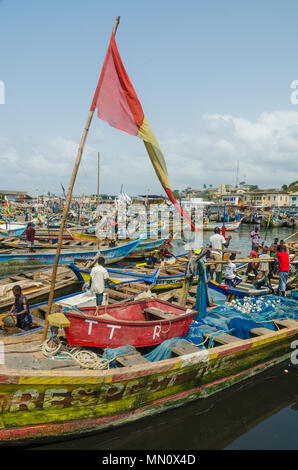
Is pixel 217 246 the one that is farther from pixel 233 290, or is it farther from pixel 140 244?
pixel 140 244

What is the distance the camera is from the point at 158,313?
7379 mm

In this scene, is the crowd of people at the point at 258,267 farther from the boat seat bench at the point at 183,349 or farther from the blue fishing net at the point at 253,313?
the boat seat bench at the point at 183,349

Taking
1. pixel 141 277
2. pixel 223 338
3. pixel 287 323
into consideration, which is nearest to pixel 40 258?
pixel 141 277

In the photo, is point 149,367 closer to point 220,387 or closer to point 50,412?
point 50,412

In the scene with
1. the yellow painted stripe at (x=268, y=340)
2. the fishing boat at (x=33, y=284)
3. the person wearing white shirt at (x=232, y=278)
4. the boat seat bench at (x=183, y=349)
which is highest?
the person wearing white shirt at (x=232, y=278)

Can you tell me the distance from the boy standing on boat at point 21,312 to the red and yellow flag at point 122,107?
16.3ft

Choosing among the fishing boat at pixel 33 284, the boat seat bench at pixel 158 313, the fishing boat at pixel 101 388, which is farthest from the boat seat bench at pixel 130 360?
the fishing boat at pixel 33 284

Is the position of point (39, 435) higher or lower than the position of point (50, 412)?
lower

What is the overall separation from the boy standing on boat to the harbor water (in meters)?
3.64

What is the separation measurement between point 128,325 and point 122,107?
4344mm

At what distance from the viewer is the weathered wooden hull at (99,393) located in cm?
448

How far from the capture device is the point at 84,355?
5.62m
